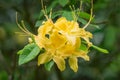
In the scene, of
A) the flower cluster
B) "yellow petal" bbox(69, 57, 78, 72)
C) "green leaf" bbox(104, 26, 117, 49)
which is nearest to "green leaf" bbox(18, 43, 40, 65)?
the flower cluster

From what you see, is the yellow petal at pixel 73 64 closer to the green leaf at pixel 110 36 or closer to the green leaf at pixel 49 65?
the green leaf at pixel 49 65

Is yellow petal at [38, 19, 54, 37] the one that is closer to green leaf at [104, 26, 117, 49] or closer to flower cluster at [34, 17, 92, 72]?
flower cluster at [34, 17, 92, 72]

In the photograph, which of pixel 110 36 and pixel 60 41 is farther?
pixel 110 36

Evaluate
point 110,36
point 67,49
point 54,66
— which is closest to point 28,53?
point 67,49

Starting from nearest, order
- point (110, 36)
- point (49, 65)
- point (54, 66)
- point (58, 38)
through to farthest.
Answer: point (58, 38) → point (49, 65) → point (54, 66) → point (110, 36)

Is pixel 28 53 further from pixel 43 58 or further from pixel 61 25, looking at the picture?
pixel 61 25

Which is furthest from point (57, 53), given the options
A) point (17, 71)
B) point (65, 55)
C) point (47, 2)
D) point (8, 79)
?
point (17, 71)
